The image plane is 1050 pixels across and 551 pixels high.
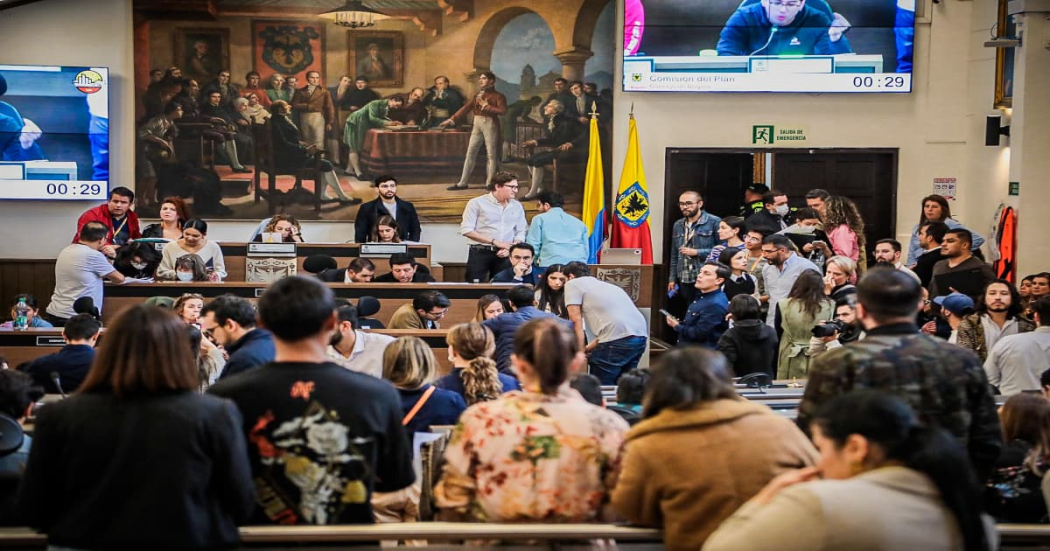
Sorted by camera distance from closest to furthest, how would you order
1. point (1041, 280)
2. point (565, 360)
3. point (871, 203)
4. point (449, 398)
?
point (565, 360)
point (449, 398)
point (1041, 280)
point (871, 203)

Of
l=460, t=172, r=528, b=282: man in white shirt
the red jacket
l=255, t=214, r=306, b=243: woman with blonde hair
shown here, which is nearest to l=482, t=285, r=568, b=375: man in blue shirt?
l=460, t=172, r=528, b=282: man in white shirt

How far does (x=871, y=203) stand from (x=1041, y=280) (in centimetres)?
512

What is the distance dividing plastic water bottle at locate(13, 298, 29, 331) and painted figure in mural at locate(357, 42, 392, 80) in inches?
208

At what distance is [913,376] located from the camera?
10.5 ft

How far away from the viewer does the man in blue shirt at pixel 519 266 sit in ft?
32.9

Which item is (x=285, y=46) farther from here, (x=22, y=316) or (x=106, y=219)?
(x=22, y=316)

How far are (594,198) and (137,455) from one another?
10395 millimetres

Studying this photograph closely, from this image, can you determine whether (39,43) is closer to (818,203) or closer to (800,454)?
(818,203)

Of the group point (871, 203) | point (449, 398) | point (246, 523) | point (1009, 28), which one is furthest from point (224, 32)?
point (246, 523)

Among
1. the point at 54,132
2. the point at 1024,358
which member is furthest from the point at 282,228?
the point at 1024,358

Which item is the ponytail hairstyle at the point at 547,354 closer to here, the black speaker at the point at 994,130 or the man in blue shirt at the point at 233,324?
the man in blue shirt at the point at 233,324

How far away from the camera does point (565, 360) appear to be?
10.3 ft

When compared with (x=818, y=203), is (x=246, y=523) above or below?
below

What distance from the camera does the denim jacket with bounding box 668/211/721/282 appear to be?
36.9 ft
